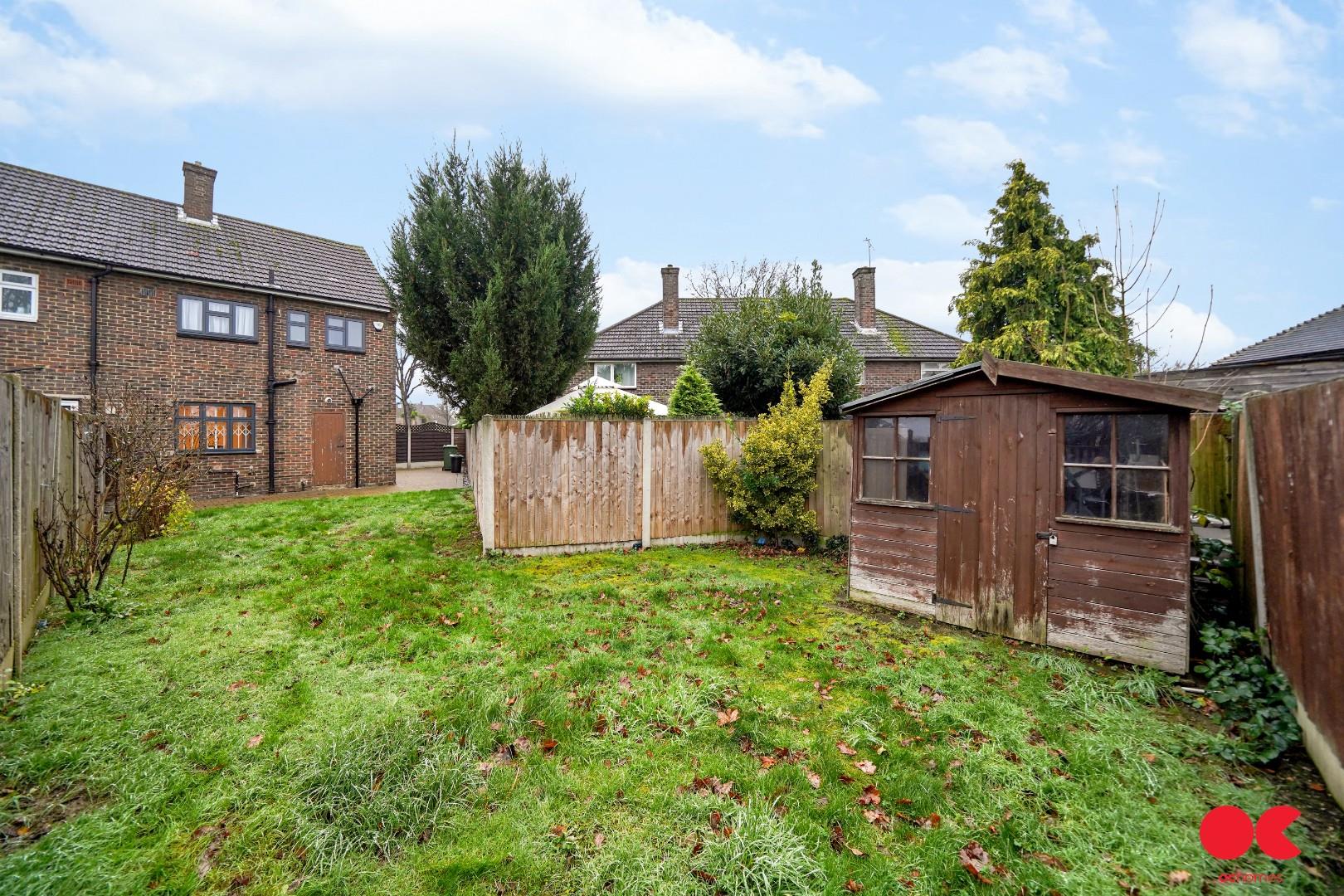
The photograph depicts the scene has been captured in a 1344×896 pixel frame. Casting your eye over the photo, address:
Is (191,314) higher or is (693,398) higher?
(191,314)

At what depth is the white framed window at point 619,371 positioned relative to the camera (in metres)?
21.9

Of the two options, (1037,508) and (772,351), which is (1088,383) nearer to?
Result: (1037,508)

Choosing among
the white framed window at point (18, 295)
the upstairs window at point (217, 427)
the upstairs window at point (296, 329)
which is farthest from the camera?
the upstairs window at point (296, 329)

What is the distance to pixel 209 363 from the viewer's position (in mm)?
14289

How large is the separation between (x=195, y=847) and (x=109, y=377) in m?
15.8

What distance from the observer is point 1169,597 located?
14.2 ft

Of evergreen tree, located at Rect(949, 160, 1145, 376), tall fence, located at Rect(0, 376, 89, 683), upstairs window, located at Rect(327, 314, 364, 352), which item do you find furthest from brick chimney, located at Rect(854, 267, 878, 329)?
tall fence, located at Rect(0, 376, 89, 683)

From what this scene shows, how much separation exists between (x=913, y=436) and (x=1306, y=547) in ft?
9.85

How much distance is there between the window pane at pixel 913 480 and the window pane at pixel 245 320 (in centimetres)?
1726

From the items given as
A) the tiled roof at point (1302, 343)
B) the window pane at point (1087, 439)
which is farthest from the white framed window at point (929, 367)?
the window pane at point (1087, 439)

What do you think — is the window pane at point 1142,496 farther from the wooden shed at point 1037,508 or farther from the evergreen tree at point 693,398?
the evergreen tree at point 693,398

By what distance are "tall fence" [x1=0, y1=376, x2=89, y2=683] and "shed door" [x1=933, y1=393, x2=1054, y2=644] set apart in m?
7.45

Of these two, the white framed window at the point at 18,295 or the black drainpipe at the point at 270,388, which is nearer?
the white framed window at the point at 18,295

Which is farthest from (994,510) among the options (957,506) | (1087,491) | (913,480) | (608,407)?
(608,407)
